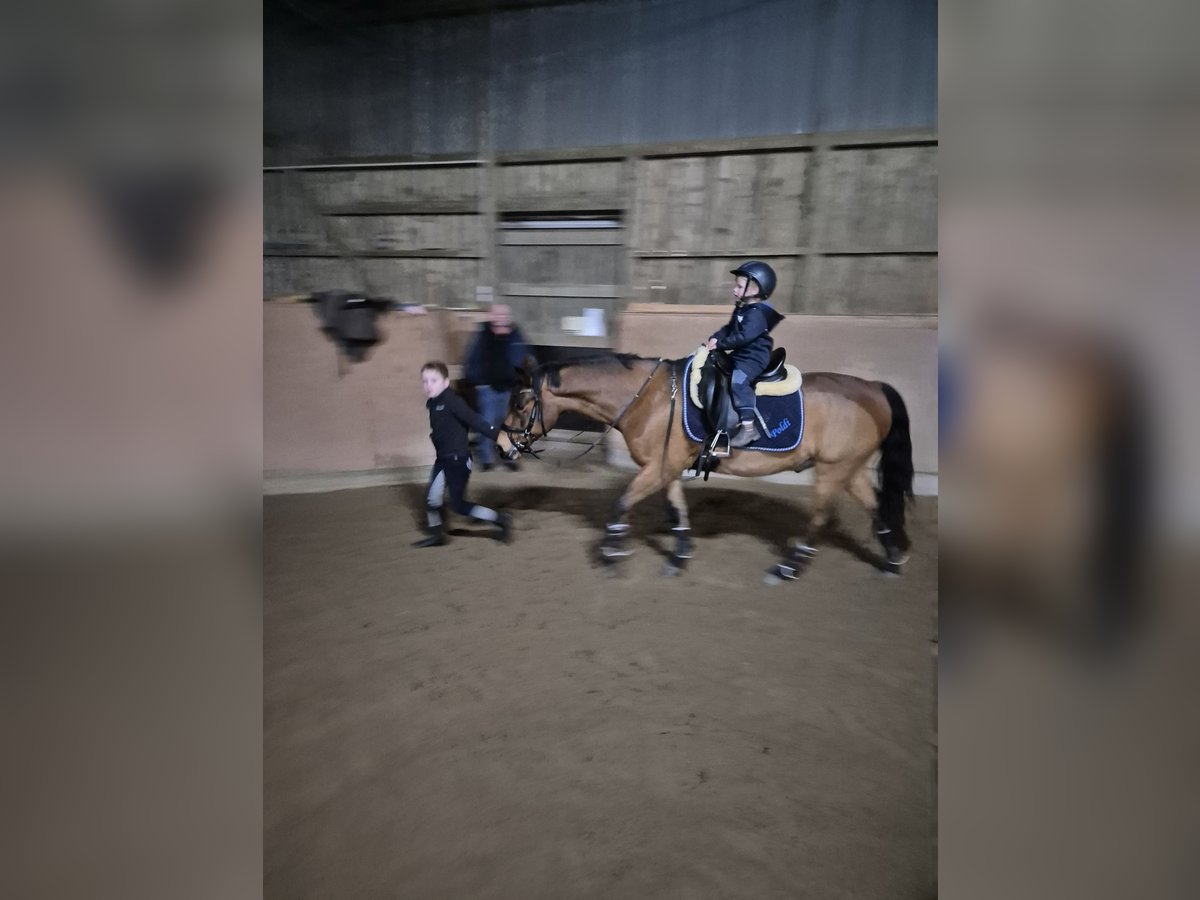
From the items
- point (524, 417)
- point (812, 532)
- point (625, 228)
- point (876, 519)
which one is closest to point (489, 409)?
point (524, 417)

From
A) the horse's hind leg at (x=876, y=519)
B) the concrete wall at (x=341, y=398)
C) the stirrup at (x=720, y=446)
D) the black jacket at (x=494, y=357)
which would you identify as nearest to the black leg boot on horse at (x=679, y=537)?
the stirrup at (x=720, y=446)

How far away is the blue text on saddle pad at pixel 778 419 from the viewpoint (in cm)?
171

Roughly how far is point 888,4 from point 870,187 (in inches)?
13.2

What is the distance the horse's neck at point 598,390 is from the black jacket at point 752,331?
0.63 ft

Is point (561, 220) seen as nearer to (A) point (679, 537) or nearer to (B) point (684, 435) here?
(B) point (684, 435)

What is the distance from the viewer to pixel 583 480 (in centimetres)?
182

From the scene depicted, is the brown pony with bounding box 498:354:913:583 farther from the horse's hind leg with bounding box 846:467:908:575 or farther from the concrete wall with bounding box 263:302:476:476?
the concrete wall with bounding box 263:302:476:476

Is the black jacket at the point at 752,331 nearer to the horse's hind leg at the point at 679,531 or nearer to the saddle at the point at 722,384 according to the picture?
the saddle at the point at 722,384

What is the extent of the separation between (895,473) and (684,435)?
410 mm
